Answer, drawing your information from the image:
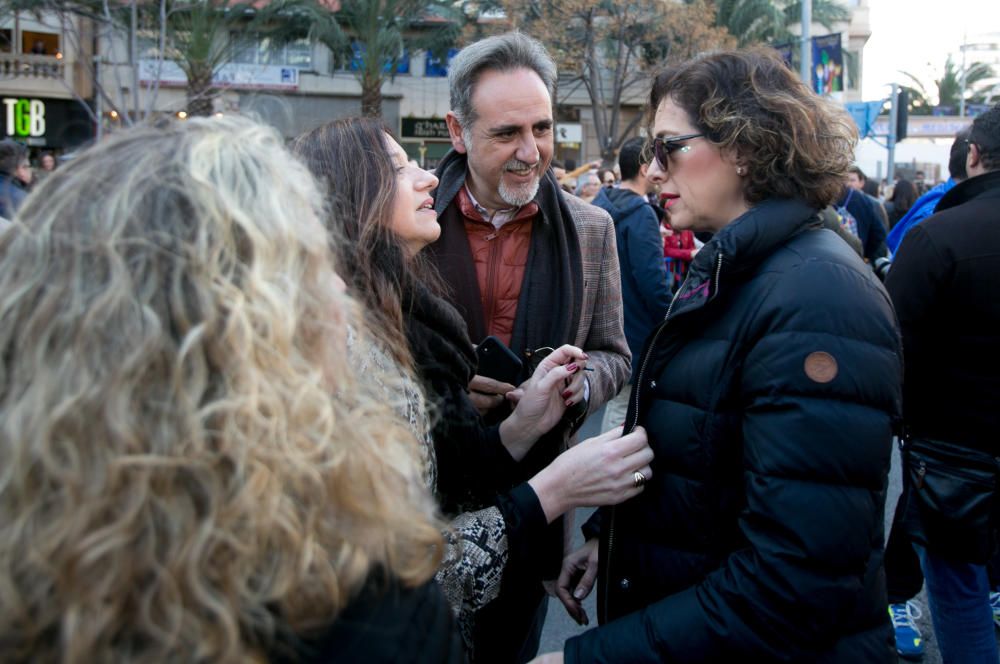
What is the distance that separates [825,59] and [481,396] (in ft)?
56.5

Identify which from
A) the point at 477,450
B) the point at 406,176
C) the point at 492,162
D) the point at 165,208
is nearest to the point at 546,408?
the point at 477,450

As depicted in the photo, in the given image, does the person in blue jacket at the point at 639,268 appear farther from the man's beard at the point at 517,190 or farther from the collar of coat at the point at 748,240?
the collar of coat at the point at 748,240

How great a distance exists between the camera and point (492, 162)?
2889 mm

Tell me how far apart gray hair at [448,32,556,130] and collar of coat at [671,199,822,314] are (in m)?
1.47

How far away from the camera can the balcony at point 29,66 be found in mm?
26906

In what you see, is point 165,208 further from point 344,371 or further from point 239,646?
point 239,646

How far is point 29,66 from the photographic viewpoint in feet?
88.8

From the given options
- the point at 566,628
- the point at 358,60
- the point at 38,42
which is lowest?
the point at 566,628

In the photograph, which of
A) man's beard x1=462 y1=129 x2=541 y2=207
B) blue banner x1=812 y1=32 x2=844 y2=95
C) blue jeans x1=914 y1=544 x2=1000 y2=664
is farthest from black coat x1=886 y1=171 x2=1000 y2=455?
blue banner x1=812 y1=32 x2=844 y2=95

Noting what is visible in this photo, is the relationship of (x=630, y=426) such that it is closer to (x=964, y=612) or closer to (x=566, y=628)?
(x=964, y=612)

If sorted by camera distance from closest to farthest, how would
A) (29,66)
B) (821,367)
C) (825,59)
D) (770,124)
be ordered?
1. (821,367)
2. (770,124)
3. (825,59)
4. (29,66)

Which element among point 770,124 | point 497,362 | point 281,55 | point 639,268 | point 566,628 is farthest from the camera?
point 281,55

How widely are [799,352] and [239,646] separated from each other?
3.43 ft

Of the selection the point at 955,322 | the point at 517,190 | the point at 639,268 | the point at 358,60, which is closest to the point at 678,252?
the point at 639,268
